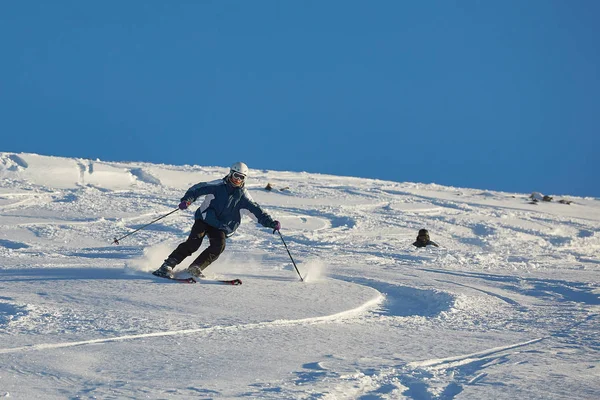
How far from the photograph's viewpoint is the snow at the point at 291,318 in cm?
521

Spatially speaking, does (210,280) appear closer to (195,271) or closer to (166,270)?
(195,271)

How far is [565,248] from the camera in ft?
63.6

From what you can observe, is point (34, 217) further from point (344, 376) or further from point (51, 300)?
point (344, 376)

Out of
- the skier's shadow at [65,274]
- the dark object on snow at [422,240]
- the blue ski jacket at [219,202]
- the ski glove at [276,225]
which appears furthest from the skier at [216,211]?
the dark object on snow at [422,240]

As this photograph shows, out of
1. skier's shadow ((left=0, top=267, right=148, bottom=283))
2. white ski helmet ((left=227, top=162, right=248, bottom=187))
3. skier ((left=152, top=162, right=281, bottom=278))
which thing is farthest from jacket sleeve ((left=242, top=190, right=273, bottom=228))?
skier's shadow ((left=0, top=267, right=148, bottom=283))

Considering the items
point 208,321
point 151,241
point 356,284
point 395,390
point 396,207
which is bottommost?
point 395,390

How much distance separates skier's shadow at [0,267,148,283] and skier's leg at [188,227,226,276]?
60 cm

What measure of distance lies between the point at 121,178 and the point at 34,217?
6.80 metres

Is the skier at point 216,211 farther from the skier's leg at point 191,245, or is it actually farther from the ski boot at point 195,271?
the ski boot at point 195,271

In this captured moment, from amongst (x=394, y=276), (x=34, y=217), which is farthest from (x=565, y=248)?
(x=34, y=217)

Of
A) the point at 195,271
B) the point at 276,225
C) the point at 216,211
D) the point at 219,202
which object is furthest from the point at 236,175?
the point at 195,271

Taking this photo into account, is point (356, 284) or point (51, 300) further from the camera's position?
point (356, 284)

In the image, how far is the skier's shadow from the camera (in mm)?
9180

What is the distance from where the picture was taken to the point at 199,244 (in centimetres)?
991
